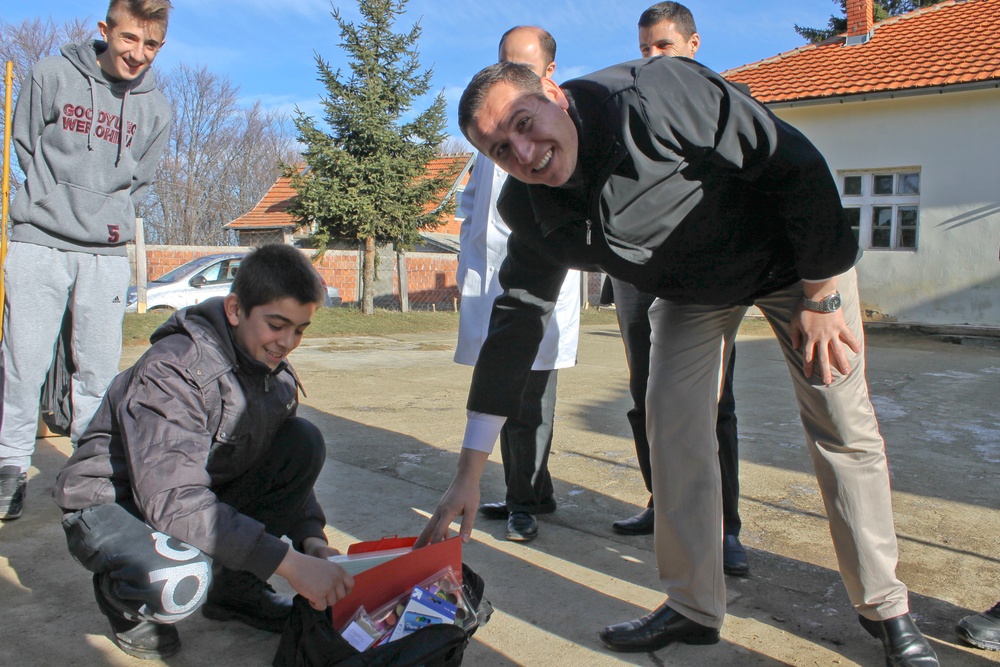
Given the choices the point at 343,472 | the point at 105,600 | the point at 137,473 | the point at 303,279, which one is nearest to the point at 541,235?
the point at 303,279

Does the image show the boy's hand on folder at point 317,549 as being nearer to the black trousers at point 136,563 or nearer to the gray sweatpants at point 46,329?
the black trousers at point 136,563

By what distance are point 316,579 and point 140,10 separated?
→ 7.90 ft

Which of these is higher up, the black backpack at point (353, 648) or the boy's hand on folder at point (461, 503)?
the boy's hand on folder at point (461, 503)

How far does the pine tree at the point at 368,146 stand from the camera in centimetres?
1510

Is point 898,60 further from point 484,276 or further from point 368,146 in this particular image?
point 484,276

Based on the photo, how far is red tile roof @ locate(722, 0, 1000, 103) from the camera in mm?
13398

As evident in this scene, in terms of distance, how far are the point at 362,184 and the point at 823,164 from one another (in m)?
14.2

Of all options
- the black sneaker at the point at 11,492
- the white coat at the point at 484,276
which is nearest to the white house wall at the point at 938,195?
the white coat at the point at 484,276

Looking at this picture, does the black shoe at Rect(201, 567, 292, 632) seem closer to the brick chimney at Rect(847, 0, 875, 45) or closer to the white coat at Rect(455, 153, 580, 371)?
the white coat at Rect(455, 153, 580, 371)

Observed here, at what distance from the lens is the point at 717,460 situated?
2.20 m

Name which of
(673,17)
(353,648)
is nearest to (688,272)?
(353,648)

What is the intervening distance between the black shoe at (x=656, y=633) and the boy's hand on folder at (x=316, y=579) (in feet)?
2.49

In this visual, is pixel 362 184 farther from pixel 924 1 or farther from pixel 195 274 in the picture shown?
pixel 924 1

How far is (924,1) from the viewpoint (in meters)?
23.4
